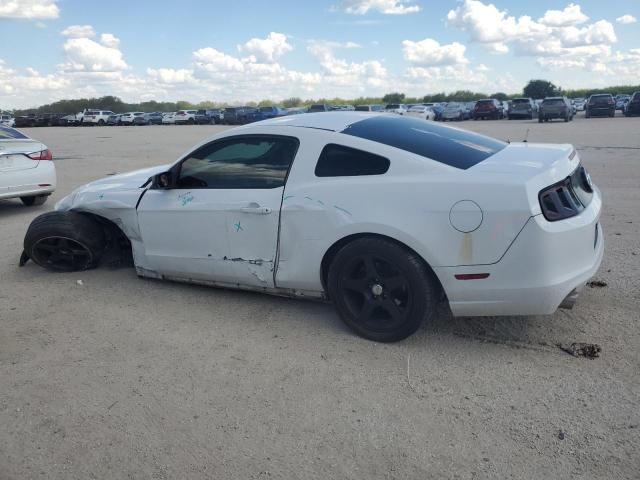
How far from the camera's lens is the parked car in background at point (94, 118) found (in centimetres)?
6053

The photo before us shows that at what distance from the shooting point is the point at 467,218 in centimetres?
352

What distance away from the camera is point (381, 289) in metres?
3.84

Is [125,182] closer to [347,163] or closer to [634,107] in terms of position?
[347,163]

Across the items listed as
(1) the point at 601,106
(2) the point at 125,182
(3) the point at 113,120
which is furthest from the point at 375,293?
(3) the point at 113,120

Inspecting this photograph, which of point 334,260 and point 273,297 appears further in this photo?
point 273,297

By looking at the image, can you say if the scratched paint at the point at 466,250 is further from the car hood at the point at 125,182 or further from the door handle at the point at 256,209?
the car hood at the point at 125,182

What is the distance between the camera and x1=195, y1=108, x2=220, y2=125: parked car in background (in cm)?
5469

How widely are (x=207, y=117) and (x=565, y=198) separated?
54.1m

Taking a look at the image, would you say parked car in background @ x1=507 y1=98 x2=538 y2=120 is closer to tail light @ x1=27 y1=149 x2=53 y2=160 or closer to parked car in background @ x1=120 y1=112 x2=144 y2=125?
tail light @ x1=27 y1=149 x2=53 y2=160

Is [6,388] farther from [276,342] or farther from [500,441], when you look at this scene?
[500,441]

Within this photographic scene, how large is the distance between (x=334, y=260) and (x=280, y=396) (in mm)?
1044

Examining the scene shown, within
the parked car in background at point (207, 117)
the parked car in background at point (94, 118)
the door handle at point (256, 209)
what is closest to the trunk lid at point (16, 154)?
the door handle at point (256, 209)

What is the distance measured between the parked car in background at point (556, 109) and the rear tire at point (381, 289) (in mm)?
32881

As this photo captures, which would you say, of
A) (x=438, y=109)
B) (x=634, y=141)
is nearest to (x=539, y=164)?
(x=634, y=141)
